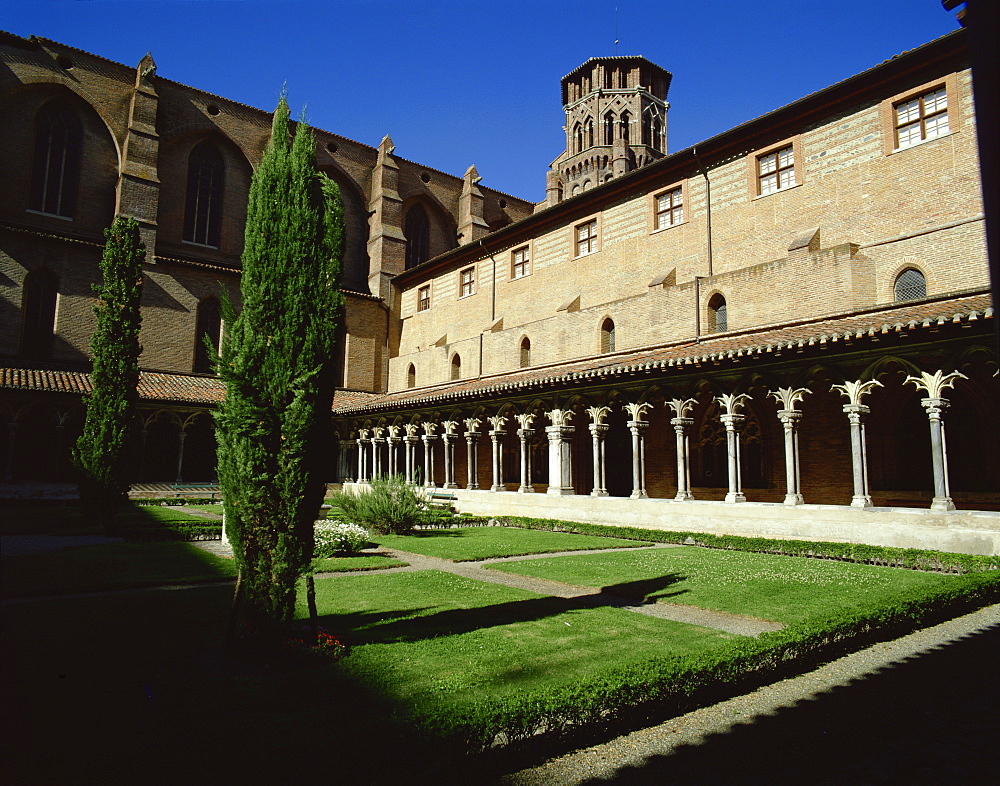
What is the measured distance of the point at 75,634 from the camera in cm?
613

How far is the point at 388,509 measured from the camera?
16281mm

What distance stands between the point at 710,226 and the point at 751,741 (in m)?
20.5

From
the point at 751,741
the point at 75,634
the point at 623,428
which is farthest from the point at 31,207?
the point at 751,741

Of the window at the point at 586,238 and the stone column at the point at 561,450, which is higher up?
the window at the point at 586,238

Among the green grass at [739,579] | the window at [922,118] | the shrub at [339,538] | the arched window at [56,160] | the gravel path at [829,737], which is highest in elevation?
the arched window at [56,160]

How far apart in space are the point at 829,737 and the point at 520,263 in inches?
1084

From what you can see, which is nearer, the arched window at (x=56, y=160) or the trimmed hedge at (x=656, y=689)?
the trimmed hedge at (x=656, y=689)

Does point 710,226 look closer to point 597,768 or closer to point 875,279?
point 875,279

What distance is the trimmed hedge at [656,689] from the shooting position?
3.98m

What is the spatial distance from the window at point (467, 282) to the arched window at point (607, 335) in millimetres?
10020

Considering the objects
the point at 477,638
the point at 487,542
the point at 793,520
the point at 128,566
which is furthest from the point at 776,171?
the point at 128,566

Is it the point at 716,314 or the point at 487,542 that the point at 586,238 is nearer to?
the point at 716,314

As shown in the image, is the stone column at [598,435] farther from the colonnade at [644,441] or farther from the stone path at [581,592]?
the stone path at [581,592]

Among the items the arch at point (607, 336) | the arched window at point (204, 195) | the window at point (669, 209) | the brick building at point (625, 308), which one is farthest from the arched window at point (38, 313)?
the window at point (669, 209)
